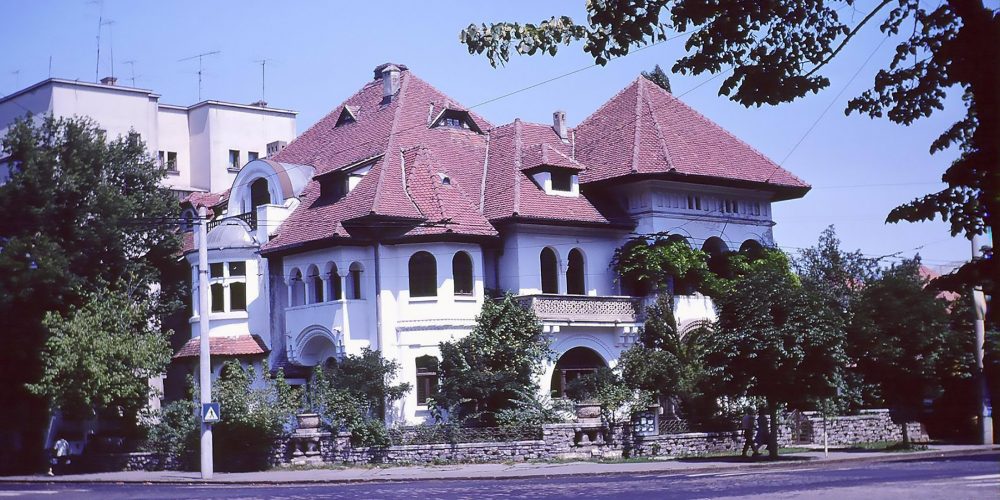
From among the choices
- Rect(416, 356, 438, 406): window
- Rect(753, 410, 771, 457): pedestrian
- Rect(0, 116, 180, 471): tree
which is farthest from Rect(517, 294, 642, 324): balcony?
Rect(0, 116, 180, 471): tree

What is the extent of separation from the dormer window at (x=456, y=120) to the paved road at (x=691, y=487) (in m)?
19.3

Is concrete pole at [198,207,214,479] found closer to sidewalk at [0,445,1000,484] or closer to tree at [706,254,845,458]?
sidewalk at [0,445,1000,484]

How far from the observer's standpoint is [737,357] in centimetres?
3297

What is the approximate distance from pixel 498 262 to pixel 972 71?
114 ft

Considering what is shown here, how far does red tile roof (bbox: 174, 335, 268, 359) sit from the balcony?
1016cm

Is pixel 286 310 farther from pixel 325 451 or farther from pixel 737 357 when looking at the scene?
pixel 737 357

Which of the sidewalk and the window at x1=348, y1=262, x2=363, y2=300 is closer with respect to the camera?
the sidewalk

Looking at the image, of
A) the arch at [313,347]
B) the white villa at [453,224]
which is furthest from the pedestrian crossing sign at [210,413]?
the arch at [313,347]

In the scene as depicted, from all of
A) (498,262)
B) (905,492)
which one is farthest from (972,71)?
(498,262)

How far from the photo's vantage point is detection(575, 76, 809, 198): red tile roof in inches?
1645

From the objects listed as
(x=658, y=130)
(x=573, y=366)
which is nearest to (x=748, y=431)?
(x=573, y=366)

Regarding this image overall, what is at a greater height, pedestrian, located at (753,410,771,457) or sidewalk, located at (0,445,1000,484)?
pedestrian, located at (753,410,771,457)

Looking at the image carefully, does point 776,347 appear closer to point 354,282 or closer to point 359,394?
point 359,394

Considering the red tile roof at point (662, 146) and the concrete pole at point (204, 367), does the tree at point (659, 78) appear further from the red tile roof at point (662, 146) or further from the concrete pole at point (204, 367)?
the concrete pole at point (204, 367)
